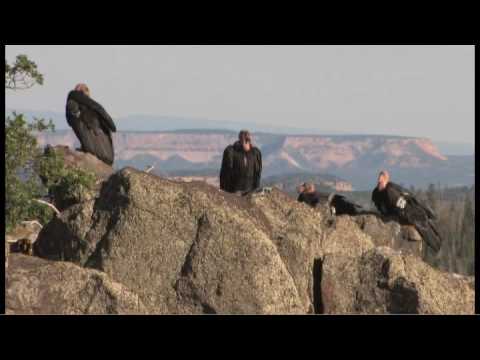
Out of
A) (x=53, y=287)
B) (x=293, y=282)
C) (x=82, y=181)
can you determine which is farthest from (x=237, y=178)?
(x=53, y=287)

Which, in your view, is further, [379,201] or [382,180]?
[382,180]

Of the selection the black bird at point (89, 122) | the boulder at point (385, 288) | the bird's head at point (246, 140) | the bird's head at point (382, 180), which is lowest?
the boulder at point (385, 288)

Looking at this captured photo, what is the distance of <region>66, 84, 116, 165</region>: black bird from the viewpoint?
26.6 metres

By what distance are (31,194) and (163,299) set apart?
1001cm

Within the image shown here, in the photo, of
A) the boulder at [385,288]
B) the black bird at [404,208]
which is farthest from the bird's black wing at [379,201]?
the boulder at [385,288]

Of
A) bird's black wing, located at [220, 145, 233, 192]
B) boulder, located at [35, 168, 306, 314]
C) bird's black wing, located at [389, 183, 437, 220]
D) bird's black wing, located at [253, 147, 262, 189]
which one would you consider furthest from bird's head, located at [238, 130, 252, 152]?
boulder, located at [35, 168, 306, 314]

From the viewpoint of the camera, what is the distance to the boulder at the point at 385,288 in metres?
16.5

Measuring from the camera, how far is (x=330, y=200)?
75.7 ft

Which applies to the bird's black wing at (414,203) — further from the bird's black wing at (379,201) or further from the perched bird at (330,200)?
the perched bird at (330,200)

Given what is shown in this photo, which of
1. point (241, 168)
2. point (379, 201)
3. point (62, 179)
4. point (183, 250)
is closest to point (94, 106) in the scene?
point (62, 179)

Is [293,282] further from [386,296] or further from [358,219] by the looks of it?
[358,219]

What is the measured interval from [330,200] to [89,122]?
7.34 metres

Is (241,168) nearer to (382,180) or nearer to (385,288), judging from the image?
(382,180)

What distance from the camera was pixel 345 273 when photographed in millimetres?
16703
